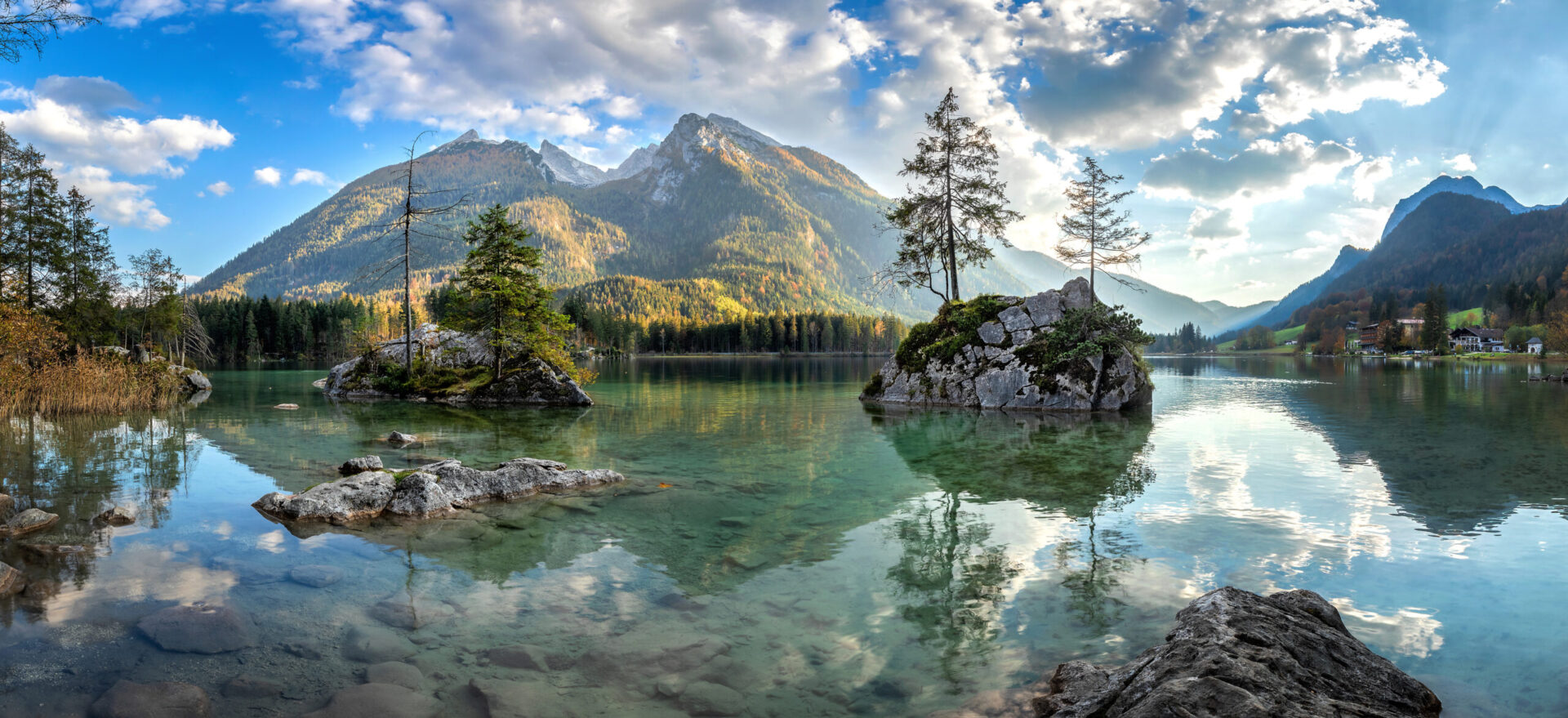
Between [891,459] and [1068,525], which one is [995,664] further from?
[891,459]

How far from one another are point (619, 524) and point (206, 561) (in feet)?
18.5

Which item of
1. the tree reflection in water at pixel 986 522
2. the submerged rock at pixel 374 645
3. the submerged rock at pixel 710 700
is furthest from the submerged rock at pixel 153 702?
the tree reflection in water at pixel 986 522

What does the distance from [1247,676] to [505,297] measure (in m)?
35.2

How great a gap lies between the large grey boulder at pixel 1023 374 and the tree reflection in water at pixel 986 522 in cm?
640

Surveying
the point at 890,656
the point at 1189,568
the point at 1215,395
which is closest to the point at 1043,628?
the point at 890,656

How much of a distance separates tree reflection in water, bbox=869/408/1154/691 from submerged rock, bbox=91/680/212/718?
6.37 m

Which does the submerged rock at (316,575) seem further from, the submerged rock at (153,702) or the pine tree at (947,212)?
the pine tree at (947,212)

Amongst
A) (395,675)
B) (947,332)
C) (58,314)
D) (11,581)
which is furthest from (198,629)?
(58,314)

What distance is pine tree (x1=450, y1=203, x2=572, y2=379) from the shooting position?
112 ft

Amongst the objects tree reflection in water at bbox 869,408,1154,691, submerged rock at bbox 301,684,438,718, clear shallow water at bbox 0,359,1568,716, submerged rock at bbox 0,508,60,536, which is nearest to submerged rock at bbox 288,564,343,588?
clear shallow water at bbox 0,359,1568,716

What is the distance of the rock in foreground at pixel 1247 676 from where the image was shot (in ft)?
13.1

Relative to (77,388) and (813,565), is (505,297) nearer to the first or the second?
(77,388)

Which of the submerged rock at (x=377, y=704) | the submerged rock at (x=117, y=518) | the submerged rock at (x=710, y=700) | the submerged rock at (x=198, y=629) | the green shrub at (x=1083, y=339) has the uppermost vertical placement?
the green shrub at (x=1083, y=339)

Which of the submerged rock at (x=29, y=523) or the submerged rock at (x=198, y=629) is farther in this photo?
the submerged rock at (x=29, y=523)
